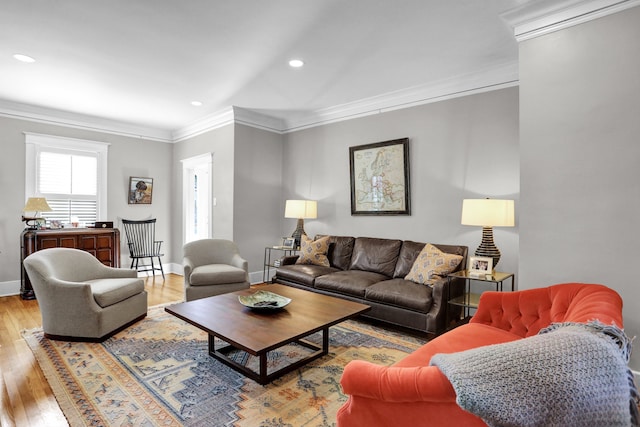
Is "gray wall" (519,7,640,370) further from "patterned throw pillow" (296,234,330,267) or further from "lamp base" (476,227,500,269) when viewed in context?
"patterned throw pillow" (296,234,330,267)

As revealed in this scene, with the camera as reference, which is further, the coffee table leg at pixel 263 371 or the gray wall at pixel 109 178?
the gray wall at pixel 109 178

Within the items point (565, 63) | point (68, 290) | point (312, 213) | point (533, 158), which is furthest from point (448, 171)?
point (68, 290)

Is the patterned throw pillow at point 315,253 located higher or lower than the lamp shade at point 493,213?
lower

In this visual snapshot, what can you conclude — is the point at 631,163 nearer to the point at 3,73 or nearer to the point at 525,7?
the point at 525,7

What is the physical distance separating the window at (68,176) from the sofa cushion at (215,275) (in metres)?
2.62

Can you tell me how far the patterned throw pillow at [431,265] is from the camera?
3.39 m

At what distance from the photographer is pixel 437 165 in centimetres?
407

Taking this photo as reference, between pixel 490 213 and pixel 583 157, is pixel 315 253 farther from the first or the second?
pixel 583 157

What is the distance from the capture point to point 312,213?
4965 mm

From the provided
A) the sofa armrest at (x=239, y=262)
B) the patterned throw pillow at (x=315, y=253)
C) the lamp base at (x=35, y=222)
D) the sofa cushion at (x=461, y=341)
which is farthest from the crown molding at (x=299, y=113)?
the sofa cushion at (x=461, y=341)

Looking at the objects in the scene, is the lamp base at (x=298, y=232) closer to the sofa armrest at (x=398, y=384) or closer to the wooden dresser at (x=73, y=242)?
the wooden dresser at (x=73, y=242)

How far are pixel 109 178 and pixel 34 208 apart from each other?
1.35 m

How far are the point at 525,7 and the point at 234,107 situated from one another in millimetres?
3720

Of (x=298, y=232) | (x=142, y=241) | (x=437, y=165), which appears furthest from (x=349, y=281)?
(x=142, y=241)
